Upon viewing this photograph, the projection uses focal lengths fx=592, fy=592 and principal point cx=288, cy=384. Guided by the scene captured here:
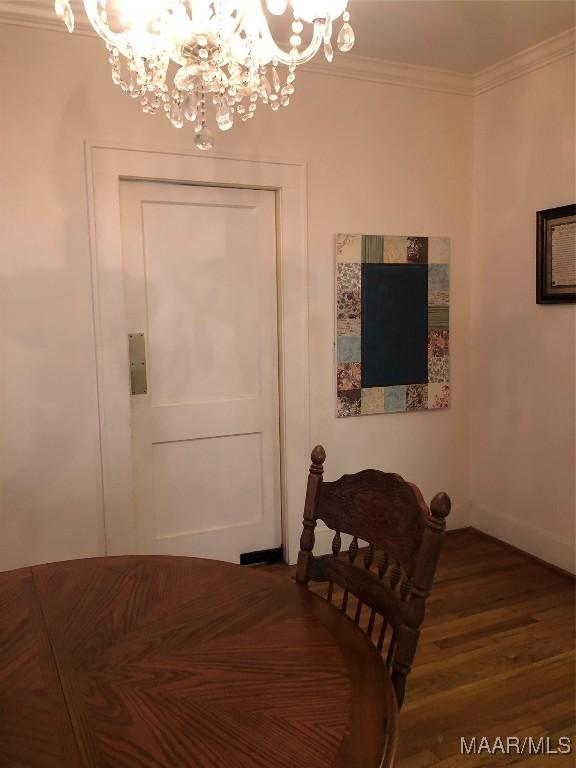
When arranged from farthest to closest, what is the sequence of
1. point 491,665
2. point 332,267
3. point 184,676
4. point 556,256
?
point 332,267
point 556,256
point 491,665
point 184,676

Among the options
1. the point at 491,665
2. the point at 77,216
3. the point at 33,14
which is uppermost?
the point at 33,14

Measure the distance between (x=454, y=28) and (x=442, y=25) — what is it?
0.24ft

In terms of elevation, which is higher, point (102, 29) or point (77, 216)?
point (102, 29)

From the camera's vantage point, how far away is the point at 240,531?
315 cm

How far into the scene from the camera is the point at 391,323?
10.8 feet

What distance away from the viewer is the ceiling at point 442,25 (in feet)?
8.31

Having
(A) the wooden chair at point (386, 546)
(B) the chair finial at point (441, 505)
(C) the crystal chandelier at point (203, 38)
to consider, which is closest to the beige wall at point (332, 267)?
(C) the crystal chandelier at point (203, 38)

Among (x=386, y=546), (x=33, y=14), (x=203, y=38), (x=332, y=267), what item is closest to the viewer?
(x=386, y=546)

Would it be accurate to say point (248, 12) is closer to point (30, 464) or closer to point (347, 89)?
point (347, 89)

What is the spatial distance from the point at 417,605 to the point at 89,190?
7.37 ft

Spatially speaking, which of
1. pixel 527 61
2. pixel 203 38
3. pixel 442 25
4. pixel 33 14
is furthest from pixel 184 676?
pixel 527 61

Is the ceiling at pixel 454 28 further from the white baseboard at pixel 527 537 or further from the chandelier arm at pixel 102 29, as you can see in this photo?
the white baseboard at pixel 527 537

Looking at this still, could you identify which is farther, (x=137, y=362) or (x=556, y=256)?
(x=556, y=256)

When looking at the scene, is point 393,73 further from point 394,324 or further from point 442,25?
point 394,324
